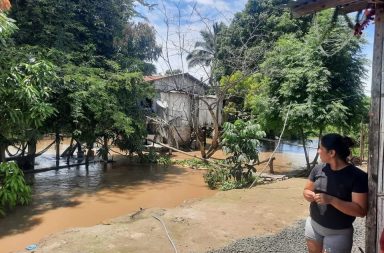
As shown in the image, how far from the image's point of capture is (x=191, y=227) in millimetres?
5824

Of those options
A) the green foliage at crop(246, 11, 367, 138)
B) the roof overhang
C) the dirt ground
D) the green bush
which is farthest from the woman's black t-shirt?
the green bush

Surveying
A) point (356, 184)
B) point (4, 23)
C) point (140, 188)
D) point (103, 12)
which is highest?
point (103, 12)

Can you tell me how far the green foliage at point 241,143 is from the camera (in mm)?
9728

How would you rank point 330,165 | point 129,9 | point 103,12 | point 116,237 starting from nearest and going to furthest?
point 330,165 < point 116,237 < point 103,12 < point 129,9

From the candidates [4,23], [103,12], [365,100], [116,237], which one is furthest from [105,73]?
[365,100]

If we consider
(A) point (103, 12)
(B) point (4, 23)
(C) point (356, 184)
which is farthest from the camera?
(A) point (103, 12)

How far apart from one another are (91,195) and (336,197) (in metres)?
8.00

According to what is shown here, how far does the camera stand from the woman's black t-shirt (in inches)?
104

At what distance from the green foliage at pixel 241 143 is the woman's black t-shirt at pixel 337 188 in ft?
22.4

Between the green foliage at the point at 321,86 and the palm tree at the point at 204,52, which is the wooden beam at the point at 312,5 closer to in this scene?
the green foliage at the point at 321,86

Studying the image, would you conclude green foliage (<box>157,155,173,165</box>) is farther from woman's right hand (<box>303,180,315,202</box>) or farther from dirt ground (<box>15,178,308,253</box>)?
woman's right hand (<box>303,180,315,202</box>)

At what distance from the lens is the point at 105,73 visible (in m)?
11.8

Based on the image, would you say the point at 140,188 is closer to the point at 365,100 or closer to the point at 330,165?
the point at 365,100

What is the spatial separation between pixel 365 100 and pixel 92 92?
28.0ft
